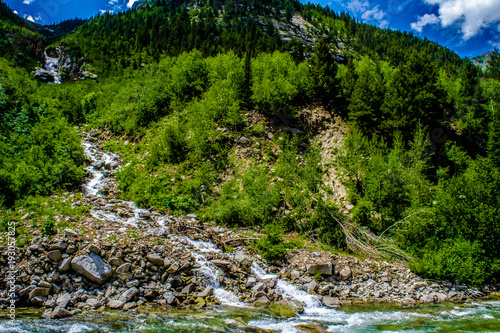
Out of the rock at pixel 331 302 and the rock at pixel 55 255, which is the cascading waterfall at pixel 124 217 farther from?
the rock at pixel 55 255

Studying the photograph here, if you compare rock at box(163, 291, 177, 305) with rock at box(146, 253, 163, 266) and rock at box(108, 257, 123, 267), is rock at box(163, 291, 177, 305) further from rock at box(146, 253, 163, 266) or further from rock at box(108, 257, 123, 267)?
rock at box(108, 257, 123, 267)

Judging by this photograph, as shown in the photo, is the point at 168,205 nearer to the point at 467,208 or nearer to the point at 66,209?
the point at 66,209

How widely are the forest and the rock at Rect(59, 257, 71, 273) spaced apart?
10.4 feet

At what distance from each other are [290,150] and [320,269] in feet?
43.6

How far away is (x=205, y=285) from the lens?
10.0 meters

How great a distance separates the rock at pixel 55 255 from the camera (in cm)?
879

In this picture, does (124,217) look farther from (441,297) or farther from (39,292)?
(441,297)

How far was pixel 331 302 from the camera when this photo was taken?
1030cm

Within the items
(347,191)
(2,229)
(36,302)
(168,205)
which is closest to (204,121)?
(168,205)

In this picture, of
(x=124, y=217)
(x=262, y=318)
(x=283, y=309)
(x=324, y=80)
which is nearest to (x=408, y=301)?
(x=283, y=309)

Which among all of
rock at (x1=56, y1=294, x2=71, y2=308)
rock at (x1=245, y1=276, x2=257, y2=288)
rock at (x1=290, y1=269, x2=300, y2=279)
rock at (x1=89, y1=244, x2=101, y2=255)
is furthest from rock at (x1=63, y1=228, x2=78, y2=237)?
rock at (x1=290, y1=269, x2=300, y2=279)

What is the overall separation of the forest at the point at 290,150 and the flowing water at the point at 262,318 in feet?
9.63

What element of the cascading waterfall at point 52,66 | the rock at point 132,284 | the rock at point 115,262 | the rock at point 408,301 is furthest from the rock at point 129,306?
the cascading waterfall at point 52,66

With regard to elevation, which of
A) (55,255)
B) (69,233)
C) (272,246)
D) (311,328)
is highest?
(69,233)
